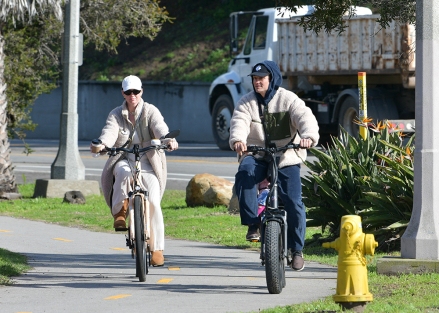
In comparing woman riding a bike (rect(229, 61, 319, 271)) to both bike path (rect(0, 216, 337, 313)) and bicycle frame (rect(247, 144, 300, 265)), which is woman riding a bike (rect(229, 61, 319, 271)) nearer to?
bicycle frame (rect(247, 144, 300, 265))

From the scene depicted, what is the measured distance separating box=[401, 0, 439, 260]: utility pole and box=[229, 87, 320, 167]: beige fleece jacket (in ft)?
2.91

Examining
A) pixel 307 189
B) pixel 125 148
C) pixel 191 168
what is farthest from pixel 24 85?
pixel 125 148

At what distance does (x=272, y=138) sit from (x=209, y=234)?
391cm

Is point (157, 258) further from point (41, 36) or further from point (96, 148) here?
point (41, 36)

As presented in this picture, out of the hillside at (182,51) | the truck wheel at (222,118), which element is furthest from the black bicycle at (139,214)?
the hillside at (182,51)

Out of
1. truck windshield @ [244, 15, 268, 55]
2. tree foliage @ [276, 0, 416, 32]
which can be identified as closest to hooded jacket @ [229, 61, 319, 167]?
tree foliage @ [276, 0, 416, 32]

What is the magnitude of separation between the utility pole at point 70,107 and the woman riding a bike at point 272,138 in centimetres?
890

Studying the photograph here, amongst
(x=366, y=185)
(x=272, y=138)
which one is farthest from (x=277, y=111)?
(x=366, y=185)

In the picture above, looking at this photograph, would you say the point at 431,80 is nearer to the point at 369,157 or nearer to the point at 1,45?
the point at 369,157

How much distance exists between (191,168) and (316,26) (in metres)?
12.2

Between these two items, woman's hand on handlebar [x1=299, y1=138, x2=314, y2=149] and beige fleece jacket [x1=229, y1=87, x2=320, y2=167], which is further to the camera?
beige fleece jacket [x1=229, y1=87, x2=320, y2=167]

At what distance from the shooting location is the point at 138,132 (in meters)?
8.62

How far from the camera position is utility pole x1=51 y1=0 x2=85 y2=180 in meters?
16.6

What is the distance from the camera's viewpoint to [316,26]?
32.4ft
